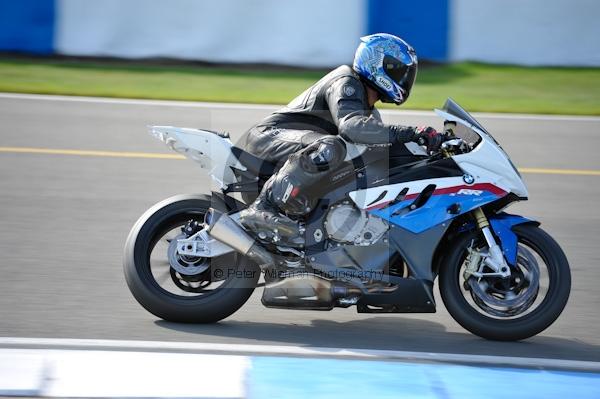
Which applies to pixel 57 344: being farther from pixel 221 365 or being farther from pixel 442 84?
pixel 442 84

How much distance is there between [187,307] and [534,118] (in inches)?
295

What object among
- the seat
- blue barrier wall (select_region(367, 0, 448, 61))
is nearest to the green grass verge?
blue barrier wall (select_region(367, 0, 448, 61))

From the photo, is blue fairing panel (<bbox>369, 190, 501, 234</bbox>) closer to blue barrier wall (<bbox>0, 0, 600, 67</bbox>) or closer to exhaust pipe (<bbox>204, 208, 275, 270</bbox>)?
exhaust pipe (<bbox>204, 208, 275, 270</bbox>)

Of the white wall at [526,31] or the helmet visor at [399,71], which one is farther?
the white wall at [526,31]

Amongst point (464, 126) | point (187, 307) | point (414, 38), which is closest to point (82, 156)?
point (187, 307)

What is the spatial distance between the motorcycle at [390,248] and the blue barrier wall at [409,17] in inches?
333

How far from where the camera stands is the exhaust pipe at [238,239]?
18.2 feet

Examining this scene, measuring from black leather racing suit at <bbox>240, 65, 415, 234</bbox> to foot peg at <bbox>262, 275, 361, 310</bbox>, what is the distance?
371 mm

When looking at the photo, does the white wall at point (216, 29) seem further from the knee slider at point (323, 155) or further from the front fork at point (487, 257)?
the front fork at point (487, 257)

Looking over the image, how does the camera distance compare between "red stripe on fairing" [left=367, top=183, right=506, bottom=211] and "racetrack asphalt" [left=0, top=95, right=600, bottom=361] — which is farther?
"racetrack asphalt" [left=0, top=95, right=600, bottom=361]

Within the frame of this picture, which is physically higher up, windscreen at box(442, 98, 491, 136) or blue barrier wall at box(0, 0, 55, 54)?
windscreen at box(442, 98, 491, 136)

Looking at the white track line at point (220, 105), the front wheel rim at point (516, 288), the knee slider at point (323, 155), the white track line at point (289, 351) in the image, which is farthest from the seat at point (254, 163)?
the white track line at point (220, 105)

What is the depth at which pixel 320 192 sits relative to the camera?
5539 millimetres

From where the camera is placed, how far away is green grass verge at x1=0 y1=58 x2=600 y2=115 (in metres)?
12.7
